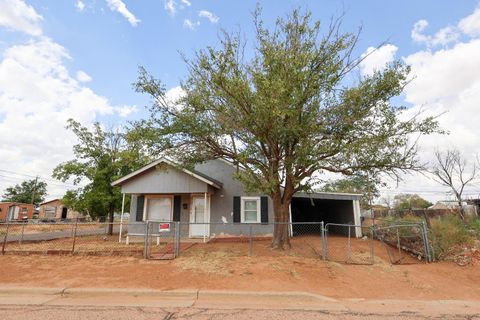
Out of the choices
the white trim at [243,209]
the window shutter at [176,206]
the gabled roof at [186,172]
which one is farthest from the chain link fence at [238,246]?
the gabled roof at [186,172]

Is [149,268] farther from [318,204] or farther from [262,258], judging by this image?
[318,204]

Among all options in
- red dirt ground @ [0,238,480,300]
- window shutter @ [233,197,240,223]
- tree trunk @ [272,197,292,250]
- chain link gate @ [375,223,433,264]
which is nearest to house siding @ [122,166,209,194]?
window shutter @ [233,197,240,223]

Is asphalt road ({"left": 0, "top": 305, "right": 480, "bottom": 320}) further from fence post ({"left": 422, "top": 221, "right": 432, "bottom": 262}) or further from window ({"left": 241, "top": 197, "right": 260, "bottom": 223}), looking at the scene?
window ({"left": 241, "top": 197, "right": 260, "bottom": 223})

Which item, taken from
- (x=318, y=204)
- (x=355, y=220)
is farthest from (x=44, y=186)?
(x=355, y=220)

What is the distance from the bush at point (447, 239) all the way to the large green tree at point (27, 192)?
67249 millimetres

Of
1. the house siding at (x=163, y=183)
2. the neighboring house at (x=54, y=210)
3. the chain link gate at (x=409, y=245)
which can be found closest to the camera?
the chain link gate at (x=409, y=245)

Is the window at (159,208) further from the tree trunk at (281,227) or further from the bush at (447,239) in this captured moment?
the bush at (447,239)

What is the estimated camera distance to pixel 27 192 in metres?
61.4

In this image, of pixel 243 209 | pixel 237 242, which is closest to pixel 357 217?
pixel 243 209

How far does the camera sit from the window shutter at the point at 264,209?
587 inches

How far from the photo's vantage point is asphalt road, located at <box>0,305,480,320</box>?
523 cm

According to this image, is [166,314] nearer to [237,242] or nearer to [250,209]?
[237,242]

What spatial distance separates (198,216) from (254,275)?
7919 mm

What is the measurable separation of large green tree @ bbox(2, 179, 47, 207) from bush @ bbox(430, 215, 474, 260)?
6725cm
